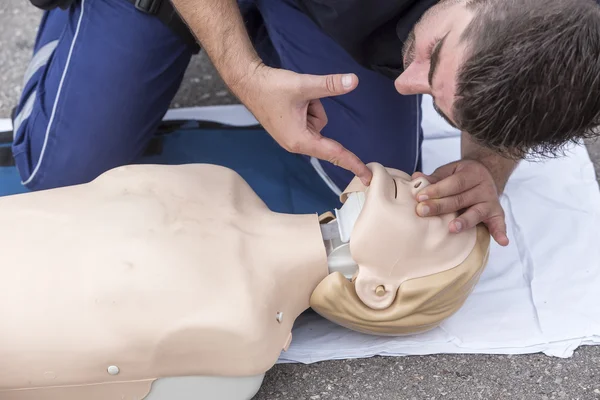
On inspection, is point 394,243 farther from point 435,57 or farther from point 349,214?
point 435,57

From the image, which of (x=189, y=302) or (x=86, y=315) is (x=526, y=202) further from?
(x=86, y=315)

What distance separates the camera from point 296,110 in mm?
1403

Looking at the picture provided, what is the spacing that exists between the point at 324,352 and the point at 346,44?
2.36ft

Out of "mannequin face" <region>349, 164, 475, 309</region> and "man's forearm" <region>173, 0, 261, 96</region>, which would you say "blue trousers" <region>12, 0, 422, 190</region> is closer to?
"man's forearm" <region>173, 0, 261, 96</region>

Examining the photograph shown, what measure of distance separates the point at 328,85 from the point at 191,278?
1.40 feet

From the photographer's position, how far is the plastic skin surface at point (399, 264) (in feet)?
4.53

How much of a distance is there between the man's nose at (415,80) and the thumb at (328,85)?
11 cm

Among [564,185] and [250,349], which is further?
[564,185]

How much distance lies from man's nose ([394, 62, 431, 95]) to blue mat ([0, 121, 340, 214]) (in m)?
0.64

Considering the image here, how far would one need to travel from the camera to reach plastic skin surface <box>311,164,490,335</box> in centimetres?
138

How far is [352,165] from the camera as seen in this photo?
1409mm

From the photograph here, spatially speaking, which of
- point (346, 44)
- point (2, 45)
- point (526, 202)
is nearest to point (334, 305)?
point (346, 44)

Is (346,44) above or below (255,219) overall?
above

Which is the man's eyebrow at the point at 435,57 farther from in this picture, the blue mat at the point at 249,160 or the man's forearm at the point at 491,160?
the blue mat at the point at 249,160
